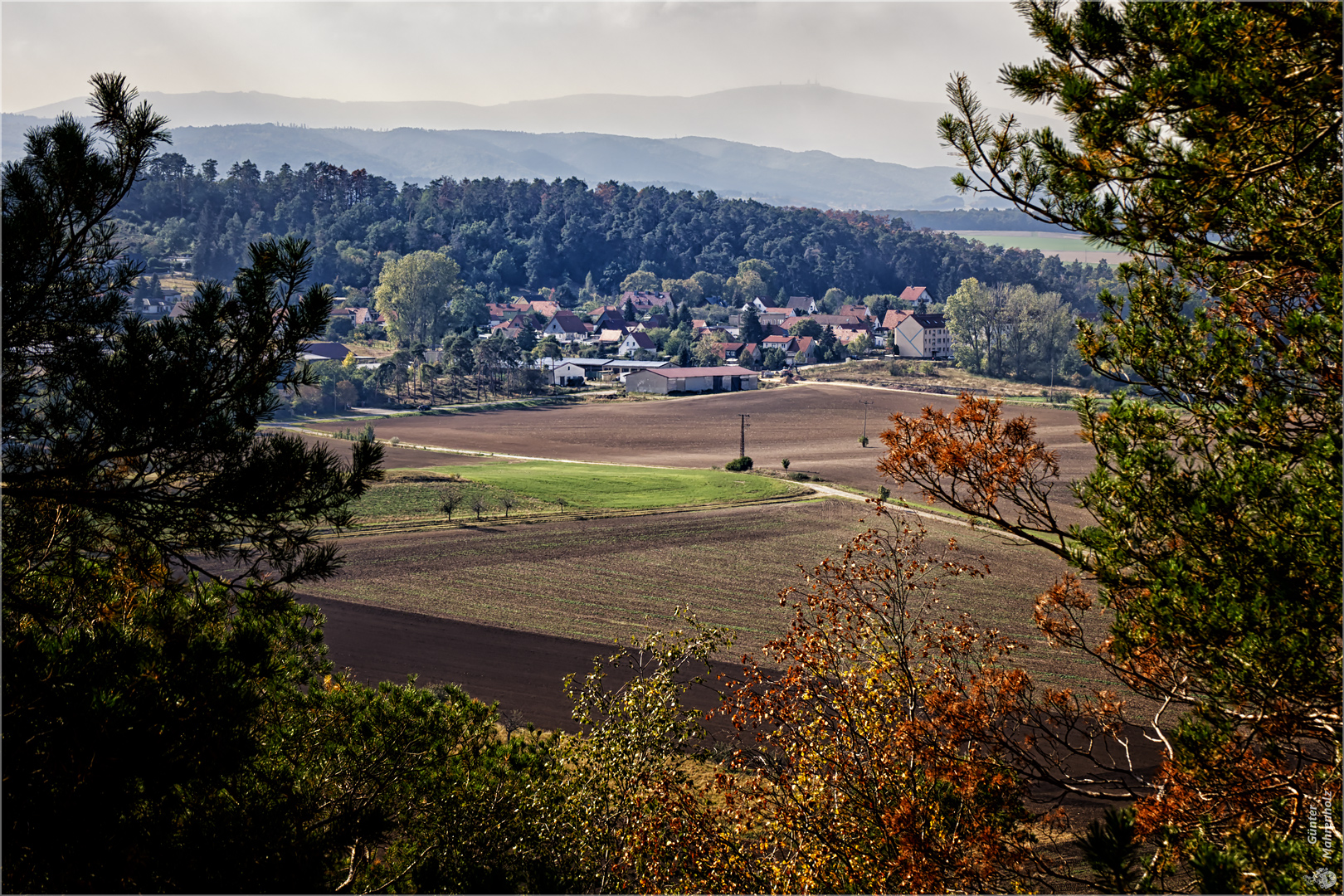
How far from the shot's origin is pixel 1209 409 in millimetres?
6312

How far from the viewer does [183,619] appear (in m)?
6.11

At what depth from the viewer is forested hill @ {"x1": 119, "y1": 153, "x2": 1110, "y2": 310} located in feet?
423

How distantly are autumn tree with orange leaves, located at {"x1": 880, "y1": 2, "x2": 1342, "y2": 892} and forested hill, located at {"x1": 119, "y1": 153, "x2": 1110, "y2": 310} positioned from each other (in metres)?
124

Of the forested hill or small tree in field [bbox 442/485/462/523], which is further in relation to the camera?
the forested hill

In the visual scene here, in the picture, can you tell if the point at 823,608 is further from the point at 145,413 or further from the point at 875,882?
the point at 145,413

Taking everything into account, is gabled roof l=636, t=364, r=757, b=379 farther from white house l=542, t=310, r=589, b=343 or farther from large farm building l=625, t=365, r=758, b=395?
white house l=542, t=310, r=589, b=343

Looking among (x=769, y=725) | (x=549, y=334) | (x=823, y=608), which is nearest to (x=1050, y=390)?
(x=549, y=334)

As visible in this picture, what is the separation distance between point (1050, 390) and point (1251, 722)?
2904 inches

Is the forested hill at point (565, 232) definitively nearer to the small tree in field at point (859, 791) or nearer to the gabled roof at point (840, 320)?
the gabled roof at point (840, 320)

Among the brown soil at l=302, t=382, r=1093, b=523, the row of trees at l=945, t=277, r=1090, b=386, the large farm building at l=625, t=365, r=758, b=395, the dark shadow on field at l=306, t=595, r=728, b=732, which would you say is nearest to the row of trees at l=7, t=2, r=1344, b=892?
the dark shadow on field at l=306, t=595, r=728, b=732

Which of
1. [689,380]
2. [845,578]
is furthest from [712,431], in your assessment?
[845,578]

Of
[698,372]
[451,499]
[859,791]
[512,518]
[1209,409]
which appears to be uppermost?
[1209,409]

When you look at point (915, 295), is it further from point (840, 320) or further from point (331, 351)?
point (331, 351)

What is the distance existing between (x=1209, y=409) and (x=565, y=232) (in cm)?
14317
